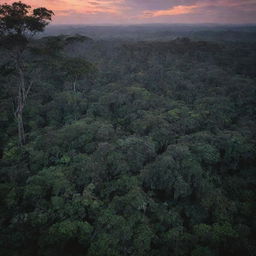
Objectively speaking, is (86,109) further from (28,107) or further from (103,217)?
(103,217)

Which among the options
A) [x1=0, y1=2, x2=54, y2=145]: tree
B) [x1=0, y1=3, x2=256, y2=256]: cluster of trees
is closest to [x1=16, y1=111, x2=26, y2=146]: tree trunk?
[x1=0, y1=3, x2=256, y2=256]: cluster of trees

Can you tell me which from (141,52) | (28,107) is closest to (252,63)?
(141,52)

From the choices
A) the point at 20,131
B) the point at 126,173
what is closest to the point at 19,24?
the point at 20,131

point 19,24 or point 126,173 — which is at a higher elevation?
point 19,24

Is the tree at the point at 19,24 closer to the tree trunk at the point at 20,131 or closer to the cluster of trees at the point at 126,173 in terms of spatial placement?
the cluster of trees at the point at 126,173

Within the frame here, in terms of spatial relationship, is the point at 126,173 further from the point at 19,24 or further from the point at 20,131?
the point at 19,24

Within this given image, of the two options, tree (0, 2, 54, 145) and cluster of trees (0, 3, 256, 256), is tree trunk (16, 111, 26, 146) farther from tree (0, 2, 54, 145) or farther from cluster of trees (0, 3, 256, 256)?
tree (0, 2, 54, 145)

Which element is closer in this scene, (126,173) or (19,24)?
(126,173)

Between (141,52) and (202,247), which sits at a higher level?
(141,52)
